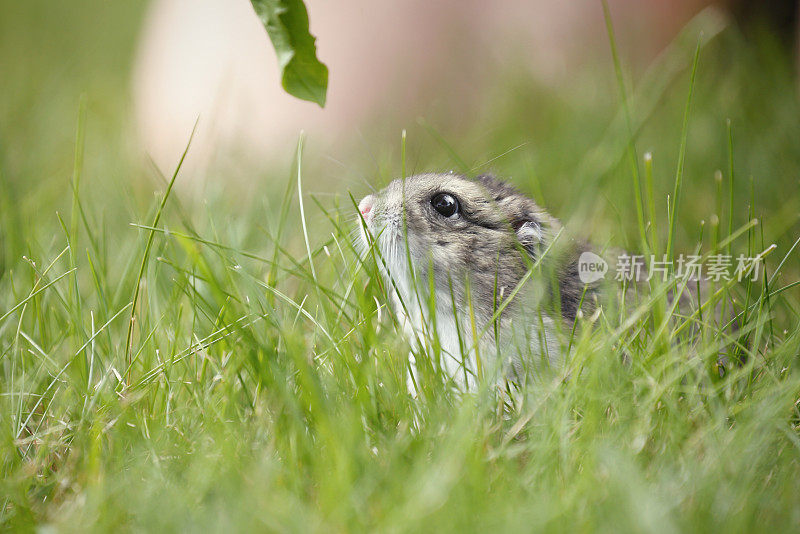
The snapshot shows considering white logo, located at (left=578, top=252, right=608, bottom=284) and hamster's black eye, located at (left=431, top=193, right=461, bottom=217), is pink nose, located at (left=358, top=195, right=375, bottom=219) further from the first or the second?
white logo, located at (left=578, top=252, right=608, bottom=284)

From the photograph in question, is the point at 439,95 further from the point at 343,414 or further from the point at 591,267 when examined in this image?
the point at 343,414

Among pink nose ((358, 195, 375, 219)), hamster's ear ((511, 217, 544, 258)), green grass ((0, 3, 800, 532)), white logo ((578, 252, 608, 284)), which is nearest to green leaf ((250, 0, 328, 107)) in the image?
green grass ((0, 3, 800, 532))

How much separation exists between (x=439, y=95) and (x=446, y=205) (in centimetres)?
209

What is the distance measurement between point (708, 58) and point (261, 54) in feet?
8.85

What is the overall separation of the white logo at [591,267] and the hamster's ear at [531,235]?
0.52 ft

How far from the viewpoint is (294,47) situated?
1906 millimetres

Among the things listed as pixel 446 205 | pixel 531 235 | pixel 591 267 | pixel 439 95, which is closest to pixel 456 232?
pixel 446 205

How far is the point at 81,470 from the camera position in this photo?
1830 millimetres

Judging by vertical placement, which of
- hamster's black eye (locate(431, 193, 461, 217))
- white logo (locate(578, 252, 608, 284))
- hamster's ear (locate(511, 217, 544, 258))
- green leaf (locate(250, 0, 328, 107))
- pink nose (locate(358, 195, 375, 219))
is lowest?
white logo (locate(578, 252, 608, 284))

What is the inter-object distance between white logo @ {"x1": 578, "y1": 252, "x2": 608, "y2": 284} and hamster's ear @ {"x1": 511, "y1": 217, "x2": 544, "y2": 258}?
160mm

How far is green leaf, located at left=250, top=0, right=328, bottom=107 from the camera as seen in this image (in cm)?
187

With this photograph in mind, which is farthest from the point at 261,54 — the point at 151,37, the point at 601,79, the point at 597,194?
the point at 597,194

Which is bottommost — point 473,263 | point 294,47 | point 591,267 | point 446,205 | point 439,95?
point 591,267

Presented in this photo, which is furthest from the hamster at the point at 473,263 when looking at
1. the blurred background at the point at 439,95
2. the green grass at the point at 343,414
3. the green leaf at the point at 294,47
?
the blurred background at the point at 439,95
